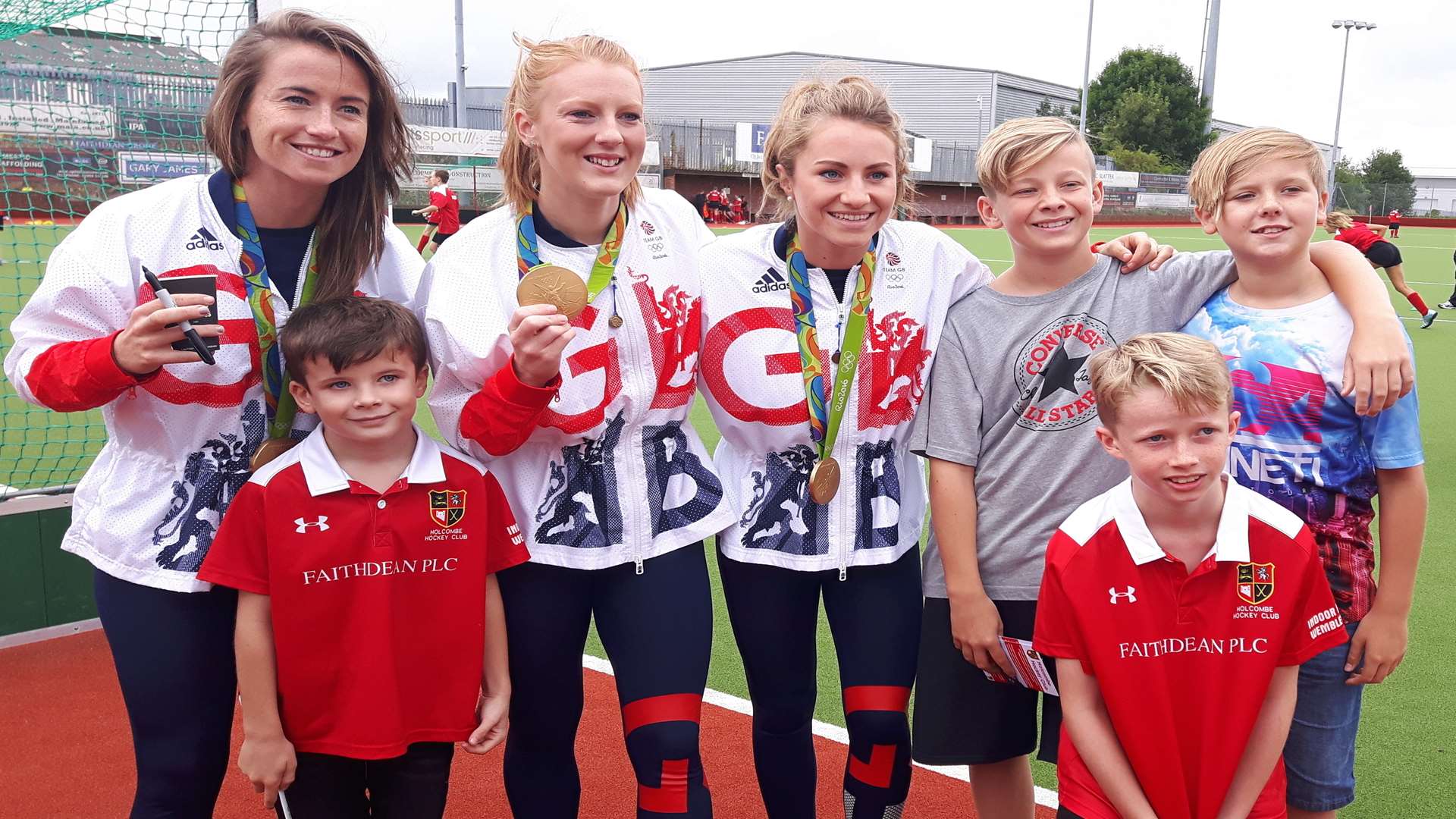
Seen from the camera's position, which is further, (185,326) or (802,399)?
(802,399)

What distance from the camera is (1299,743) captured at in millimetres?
2486

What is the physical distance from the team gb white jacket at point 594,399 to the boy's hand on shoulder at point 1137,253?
3.52ft

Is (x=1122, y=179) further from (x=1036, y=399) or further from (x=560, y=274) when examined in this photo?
(x=560, y=274)

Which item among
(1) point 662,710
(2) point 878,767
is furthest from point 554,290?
(2) point 878,767

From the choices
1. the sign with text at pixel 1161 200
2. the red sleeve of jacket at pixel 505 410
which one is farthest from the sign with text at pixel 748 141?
the red sleeve of jacket at pixel 505 410

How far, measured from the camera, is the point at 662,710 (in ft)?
8.50

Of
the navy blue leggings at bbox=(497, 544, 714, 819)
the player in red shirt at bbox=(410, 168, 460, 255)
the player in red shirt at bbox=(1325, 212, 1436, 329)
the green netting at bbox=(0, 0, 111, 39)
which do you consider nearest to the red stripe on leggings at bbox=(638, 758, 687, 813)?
the navy blue leggings at bbox=(497, 544, 714, 819)

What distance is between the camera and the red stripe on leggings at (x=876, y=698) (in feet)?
8.96

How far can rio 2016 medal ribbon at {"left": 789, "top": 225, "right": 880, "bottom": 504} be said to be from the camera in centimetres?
276

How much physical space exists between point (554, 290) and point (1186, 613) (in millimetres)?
1516

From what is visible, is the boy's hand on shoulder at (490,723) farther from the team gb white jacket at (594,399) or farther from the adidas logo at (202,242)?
the adidas logo at (202,242)

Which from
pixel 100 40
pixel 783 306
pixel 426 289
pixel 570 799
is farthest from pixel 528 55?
pixel 100 40

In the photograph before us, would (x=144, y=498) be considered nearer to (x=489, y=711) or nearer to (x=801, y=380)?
(x=489, y=711)

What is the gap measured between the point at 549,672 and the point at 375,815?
1.72ft
